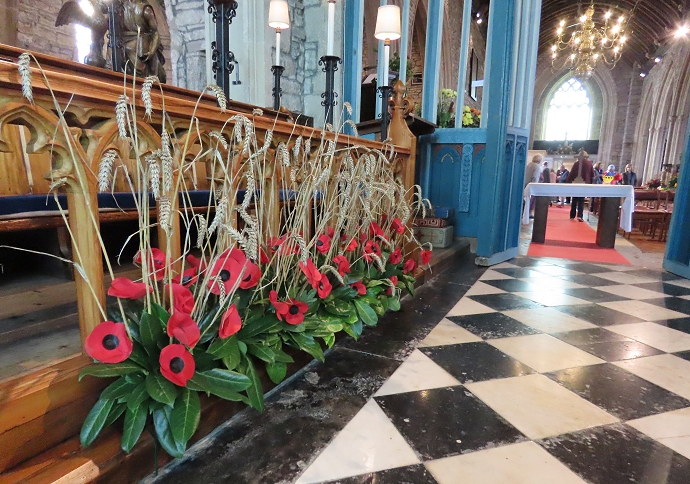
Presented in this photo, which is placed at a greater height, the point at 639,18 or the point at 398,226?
the point at 639,18

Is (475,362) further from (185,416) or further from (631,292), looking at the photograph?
(631,292)

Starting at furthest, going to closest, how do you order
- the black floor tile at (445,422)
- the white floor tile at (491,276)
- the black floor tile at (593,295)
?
the white floor tile at (491,276) → the black floor tile at (593,295) → the black floor tile at (445,422)

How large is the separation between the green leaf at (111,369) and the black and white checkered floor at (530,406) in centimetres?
41

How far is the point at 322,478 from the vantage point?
84 centimetres

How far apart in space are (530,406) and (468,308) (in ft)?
3.07

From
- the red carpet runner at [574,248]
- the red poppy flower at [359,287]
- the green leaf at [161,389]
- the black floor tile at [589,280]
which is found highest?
the red poppy flower at [359,287]

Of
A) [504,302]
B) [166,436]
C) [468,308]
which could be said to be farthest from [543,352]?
[166,436]

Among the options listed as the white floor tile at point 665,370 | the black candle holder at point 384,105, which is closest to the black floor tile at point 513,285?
the white floor tile at point 665,370

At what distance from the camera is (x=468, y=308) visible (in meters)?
2.06

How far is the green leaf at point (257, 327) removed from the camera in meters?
1.06

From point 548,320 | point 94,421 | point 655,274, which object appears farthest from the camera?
point 655,274

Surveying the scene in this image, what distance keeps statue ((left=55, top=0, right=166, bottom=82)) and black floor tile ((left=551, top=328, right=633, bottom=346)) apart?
2154 millimetres

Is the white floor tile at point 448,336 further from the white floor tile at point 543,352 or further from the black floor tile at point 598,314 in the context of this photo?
the black floor tile at point 598,314

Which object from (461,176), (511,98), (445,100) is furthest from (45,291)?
(445,100)
